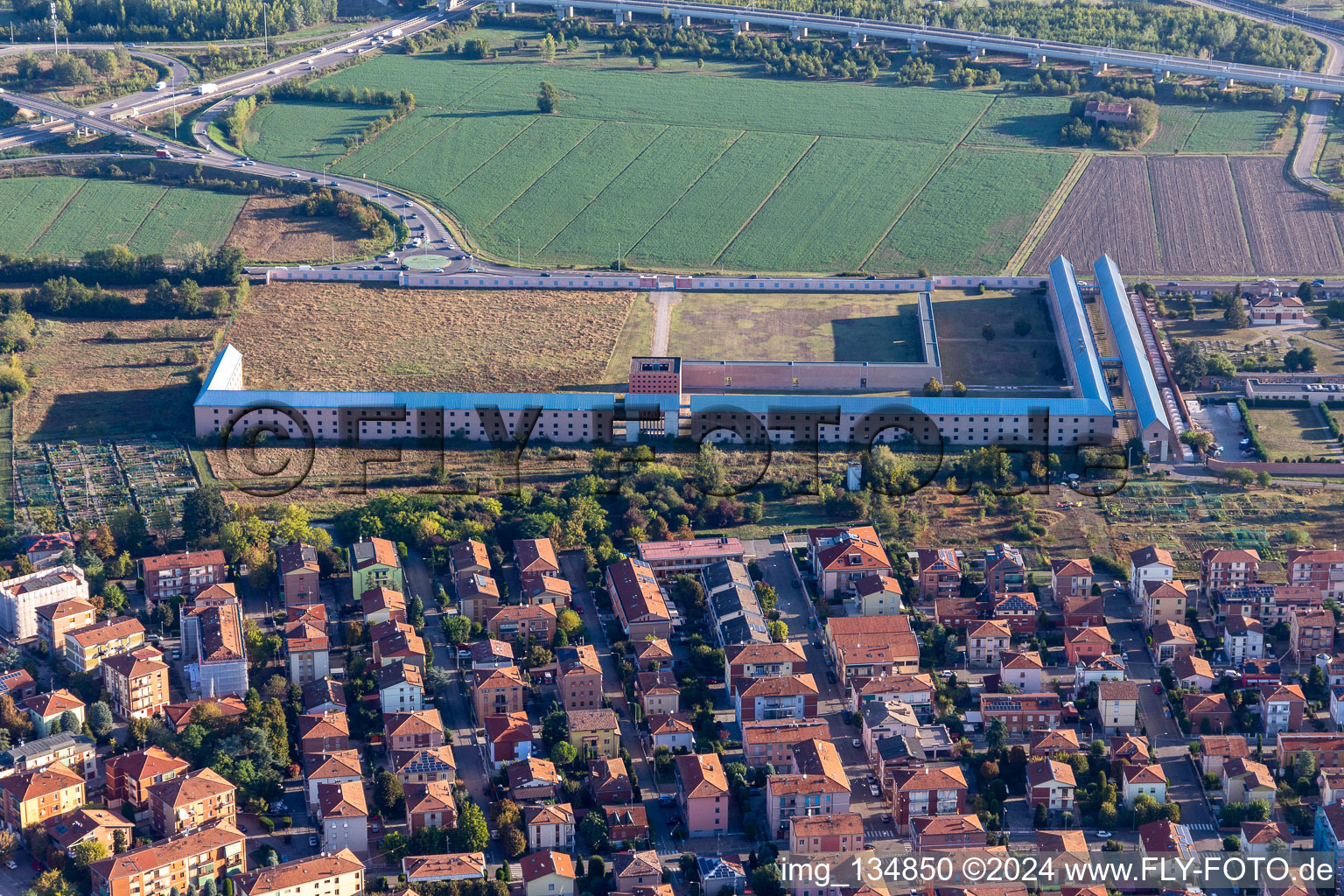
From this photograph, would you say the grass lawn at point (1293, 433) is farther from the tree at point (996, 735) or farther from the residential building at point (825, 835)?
the residential building at point (825, 835)

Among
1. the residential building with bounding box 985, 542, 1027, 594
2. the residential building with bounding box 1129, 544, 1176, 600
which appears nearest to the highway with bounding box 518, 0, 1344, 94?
the residential building with bounding box 1129, 544, 1176, 600

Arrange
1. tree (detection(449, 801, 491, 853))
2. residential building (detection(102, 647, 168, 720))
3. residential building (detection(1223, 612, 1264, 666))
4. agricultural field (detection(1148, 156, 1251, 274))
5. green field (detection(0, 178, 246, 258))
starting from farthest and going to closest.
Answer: green field (detection(0, 178, 246, 258)) < agricultural field (detection(1148, 156, 1251, 274)) < residential building (detection(1223, 612, 1264, 666)) < residential building (detection(102, 647, 168, 720)) < tree (detection(449, 801, 491, 853))

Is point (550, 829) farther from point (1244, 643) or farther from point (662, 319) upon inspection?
point (662, 319)

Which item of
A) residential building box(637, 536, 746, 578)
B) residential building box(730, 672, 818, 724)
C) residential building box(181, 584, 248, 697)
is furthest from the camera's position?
residential building box(637, 536, 746, 578)

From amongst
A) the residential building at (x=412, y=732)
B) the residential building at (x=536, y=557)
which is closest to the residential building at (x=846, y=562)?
the residential building at (x=536, y=557)

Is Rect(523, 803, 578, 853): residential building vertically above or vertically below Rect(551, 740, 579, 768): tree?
below

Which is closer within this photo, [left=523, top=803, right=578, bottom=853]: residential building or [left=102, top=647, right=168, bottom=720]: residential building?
[left=523, top=803, right=578, bottom=853]: residential building

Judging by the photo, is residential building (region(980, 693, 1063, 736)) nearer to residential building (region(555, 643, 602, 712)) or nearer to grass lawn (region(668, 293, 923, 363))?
residential building (region(555, 643, 602, 712))
